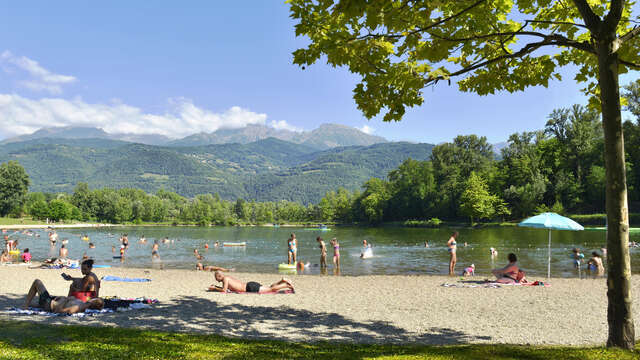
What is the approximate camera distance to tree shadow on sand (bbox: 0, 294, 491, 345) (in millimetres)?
8148

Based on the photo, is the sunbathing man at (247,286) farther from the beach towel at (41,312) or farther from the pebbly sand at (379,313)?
the beach towel at (41,312)

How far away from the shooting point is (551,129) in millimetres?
92875

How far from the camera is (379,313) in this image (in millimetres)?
11031

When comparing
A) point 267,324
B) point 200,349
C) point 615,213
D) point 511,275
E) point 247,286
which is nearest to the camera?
point 615,213

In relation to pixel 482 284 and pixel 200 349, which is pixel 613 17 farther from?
pixel 482 284

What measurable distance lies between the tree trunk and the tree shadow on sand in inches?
111

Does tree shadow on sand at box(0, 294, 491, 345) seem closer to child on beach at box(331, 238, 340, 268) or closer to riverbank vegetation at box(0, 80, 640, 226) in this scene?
child on beach at box(331, 238, 340, 268)

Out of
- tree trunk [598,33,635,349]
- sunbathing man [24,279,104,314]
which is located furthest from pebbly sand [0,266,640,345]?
tree trunk [598,33,635,349]

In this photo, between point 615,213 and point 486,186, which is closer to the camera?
point 615,213

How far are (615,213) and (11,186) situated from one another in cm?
14938

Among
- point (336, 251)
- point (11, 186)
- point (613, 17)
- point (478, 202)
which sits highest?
point (11, 186)

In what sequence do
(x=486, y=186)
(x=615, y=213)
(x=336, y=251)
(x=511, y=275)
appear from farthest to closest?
1. (x=486, y=186)
2. (x=336, y=251)
3. (x=511, y=275)
4. (x=615, y=213)

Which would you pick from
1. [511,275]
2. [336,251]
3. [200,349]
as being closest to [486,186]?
[336,251]

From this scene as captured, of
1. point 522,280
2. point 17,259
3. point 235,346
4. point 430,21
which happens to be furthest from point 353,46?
point 17,259
